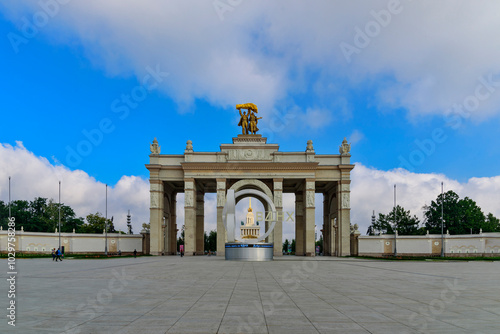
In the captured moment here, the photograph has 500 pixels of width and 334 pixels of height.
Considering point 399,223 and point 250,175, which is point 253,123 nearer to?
point 250,175

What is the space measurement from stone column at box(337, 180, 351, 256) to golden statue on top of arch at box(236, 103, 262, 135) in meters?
16.1

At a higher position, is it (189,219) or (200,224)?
(189,219)

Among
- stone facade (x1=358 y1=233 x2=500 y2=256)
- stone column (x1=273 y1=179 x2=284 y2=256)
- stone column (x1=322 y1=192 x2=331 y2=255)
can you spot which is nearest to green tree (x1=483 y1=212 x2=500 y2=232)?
stone facade (x1=358 y1=233 x2=500 y2=256)

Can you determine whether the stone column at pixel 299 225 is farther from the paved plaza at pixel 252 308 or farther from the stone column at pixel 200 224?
the paved plaza at pixel 252 308

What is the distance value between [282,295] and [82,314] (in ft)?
21.0

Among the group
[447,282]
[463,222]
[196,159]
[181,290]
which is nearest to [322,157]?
[196,159]

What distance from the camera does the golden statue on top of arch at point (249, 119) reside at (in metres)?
65.1

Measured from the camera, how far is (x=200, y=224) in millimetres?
68562

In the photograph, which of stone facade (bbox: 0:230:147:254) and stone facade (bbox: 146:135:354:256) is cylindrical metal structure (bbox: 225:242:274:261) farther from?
stone facade (bbox: 0:230:147:254)

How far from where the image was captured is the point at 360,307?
11.3 meters

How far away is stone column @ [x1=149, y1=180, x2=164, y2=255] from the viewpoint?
61.1m

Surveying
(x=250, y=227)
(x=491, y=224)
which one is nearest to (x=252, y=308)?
(x=250, y=227)

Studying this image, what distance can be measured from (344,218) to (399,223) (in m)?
31.2

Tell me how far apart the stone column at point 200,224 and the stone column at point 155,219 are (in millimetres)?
7473
